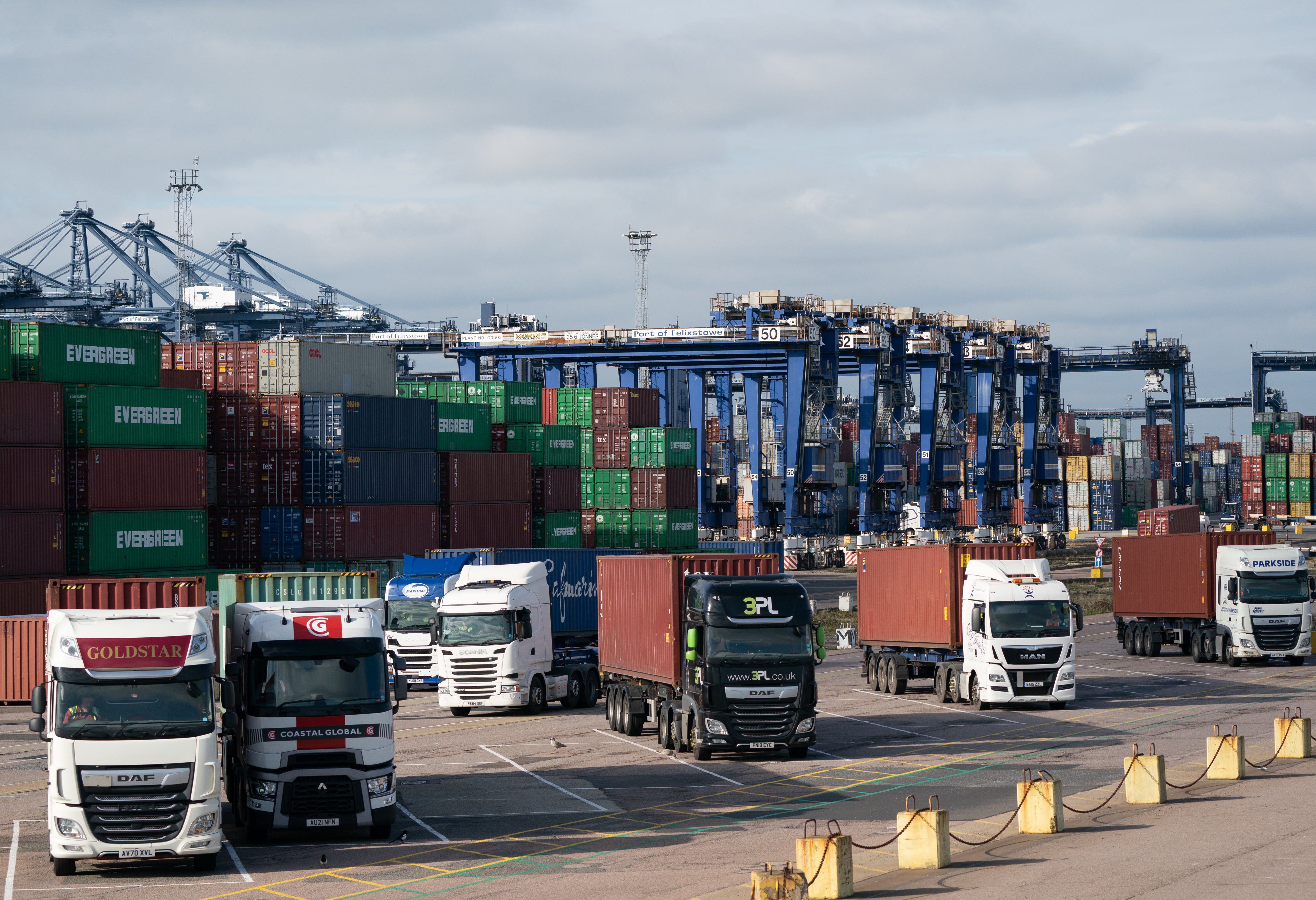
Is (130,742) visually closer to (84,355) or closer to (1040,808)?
(1040,808)

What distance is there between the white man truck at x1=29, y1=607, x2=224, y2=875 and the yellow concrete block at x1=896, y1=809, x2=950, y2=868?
8.46m

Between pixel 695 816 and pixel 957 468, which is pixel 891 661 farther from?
pixel 957 468

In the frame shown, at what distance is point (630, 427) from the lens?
250 feet

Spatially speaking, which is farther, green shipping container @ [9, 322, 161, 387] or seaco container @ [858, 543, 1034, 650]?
green shipping container @ [9, 322, 161, 387]

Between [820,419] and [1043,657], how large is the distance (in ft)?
189

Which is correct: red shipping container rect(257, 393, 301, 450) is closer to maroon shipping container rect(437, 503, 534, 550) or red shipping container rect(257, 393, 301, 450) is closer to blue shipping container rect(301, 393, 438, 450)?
blue shipping container rect(301, 393, 438, 450)

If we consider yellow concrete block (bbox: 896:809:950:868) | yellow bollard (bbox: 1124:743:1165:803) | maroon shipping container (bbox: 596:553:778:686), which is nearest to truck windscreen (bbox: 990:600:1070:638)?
maroon shipping container (bbox: 596:553:778:686)

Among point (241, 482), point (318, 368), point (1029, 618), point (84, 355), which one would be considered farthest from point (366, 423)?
point (1029, 618)

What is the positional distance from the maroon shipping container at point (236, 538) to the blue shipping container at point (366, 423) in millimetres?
3351

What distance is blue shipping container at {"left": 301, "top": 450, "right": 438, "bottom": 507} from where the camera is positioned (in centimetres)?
5425

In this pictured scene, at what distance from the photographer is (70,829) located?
689 inches

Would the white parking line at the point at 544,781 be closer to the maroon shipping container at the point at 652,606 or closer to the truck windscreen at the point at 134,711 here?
the maroon shipping container at the point at 652,606

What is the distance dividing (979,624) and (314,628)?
58.8ft

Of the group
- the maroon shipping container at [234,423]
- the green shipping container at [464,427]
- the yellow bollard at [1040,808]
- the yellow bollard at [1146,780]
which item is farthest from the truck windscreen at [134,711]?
the green shipping container at [464,427]
